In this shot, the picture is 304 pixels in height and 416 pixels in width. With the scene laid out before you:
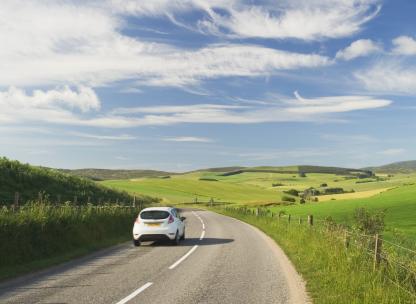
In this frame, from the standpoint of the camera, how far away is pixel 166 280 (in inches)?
512

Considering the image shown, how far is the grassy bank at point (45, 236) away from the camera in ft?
51.2

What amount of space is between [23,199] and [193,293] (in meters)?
40.3

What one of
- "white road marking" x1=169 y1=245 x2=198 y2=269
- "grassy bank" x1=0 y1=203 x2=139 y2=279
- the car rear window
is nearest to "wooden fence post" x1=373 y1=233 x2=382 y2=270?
"white road marking" x1=169 y1=245 x2=198 y2=269

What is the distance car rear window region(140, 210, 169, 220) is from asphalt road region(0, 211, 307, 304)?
3773 millimetres

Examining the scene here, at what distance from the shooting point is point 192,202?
109125mm

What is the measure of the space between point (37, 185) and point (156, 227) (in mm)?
38987

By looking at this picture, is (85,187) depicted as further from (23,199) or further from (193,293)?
(193,293)

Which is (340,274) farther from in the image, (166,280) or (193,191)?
(193,191)

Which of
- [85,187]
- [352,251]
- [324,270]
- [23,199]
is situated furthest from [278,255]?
[85,187]

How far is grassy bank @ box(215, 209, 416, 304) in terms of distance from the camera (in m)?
9.41

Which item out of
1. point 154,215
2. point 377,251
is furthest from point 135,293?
point 154,215

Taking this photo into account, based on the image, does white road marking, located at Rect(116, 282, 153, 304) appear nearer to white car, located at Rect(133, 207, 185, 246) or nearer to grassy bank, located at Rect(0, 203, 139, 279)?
grassy bank, located at Rect(0, 203, 139, 279)

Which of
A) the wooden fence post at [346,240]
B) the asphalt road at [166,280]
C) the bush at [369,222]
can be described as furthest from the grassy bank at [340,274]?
the bush at [369,222]

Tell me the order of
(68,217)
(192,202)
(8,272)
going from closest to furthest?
(8,272) < (68,217) < (192,202)
